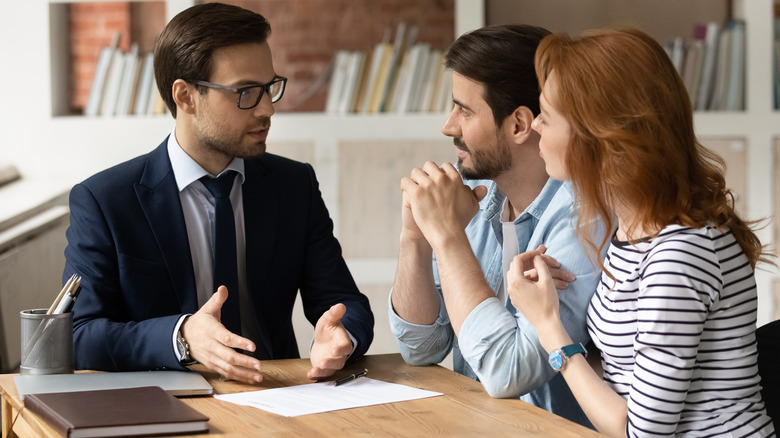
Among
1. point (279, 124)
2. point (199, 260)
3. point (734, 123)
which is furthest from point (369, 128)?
point (199, 260)

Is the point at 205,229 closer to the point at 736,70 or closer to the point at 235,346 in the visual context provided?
the point at 235,346

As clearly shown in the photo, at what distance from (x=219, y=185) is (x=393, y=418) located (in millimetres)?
878

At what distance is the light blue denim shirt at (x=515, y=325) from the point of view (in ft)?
5.00

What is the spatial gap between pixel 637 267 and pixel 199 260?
3.36 ft

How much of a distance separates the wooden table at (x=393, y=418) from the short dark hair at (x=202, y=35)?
0.83 meters

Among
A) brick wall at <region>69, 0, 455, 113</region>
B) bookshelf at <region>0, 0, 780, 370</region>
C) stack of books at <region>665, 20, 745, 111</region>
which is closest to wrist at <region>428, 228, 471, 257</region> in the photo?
bookshelf at <region>0, 0, 780, 370</region>

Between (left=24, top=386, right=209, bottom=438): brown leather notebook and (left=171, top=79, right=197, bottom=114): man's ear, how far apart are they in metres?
0.91

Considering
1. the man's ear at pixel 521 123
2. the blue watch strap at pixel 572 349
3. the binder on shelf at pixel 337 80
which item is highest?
the binder on shelf at pixel 337 80

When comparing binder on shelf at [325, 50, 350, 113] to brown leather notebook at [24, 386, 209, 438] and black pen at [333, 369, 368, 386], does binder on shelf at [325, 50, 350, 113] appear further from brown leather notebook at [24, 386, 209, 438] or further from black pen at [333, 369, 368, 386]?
brown leather notebook at [24, 386, 209, 438]

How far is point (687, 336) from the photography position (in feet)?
4.30

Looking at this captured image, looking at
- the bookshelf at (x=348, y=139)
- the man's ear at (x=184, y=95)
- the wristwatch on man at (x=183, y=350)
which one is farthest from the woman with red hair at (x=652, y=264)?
the bookshelf at (x=348, y=139)

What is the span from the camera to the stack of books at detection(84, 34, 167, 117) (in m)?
3.70

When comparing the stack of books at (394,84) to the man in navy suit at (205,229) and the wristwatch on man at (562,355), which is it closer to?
the man in navy suit at (205,229)

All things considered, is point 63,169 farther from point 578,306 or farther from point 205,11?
point 578,306
